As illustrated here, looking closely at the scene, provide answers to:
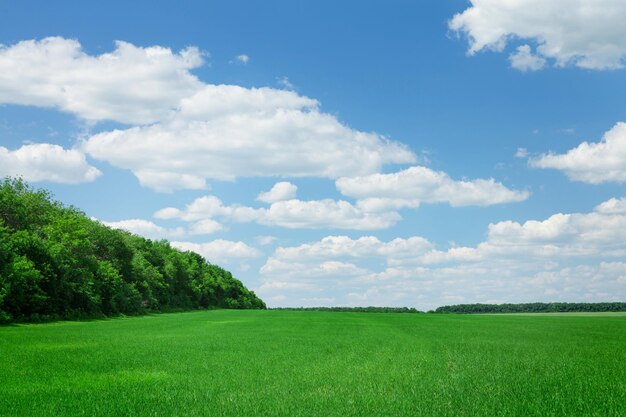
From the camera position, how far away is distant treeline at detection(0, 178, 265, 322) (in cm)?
5662

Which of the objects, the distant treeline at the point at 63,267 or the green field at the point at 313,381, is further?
the distant treeline at the point at 63,267

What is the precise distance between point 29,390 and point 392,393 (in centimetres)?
1047

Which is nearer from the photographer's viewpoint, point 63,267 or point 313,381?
point 313,381

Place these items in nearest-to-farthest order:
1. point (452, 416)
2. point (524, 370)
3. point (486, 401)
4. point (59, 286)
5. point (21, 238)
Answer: point (452, 416) < point (486, 401) < point (524, 370) < point (21, 238) < point (59, 286)

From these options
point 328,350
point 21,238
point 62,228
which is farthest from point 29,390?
point 62,228

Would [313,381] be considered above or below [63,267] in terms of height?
below

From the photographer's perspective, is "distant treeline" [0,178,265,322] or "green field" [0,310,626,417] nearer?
"green field" [0,310,626,417]

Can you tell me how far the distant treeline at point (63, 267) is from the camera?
56625 millimetres

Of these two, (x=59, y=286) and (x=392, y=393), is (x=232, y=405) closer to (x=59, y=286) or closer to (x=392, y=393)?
(x=392, y=393)

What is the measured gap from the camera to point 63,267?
66.1m

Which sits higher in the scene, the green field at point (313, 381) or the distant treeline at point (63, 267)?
the distant treeline at point (63, 267)

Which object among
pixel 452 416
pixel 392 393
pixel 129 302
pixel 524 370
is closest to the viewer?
pixel 452 416

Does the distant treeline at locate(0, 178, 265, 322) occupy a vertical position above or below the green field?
above

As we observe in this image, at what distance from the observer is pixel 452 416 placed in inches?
484
